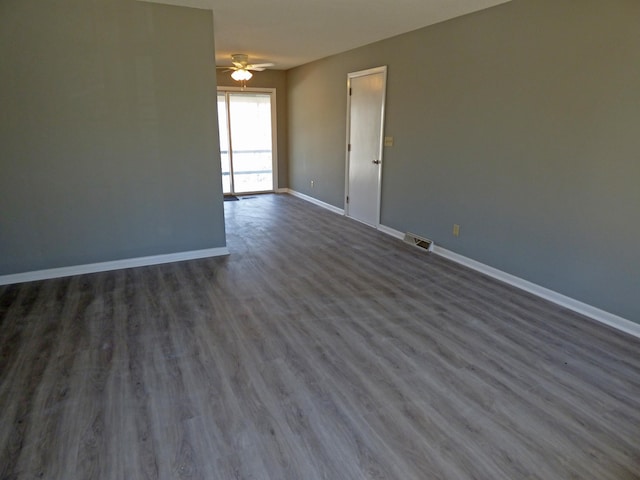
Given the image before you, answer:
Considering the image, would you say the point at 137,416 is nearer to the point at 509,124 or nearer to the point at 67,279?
the point at 67,279

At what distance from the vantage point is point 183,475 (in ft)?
5.44

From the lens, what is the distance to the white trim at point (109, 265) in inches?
146

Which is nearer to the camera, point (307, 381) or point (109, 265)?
point (307, 381)

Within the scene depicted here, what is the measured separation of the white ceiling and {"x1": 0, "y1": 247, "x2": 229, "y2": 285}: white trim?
2.43 m

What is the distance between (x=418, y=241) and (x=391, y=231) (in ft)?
2.03

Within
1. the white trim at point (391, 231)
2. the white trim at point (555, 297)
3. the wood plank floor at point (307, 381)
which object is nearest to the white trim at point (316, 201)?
the white trim at point (391, 231)

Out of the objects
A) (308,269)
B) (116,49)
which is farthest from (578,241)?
(116,49)

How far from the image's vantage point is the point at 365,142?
5711 mm

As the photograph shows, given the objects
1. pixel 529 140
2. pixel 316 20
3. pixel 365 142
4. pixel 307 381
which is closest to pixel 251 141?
pixel 365 142

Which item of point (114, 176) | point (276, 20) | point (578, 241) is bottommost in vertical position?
point (578, 241)

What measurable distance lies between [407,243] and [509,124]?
6.09ft

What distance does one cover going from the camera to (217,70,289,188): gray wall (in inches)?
304

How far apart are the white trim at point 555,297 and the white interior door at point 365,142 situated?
1.62m

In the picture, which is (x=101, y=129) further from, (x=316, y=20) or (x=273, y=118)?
(x=273, y=118)
